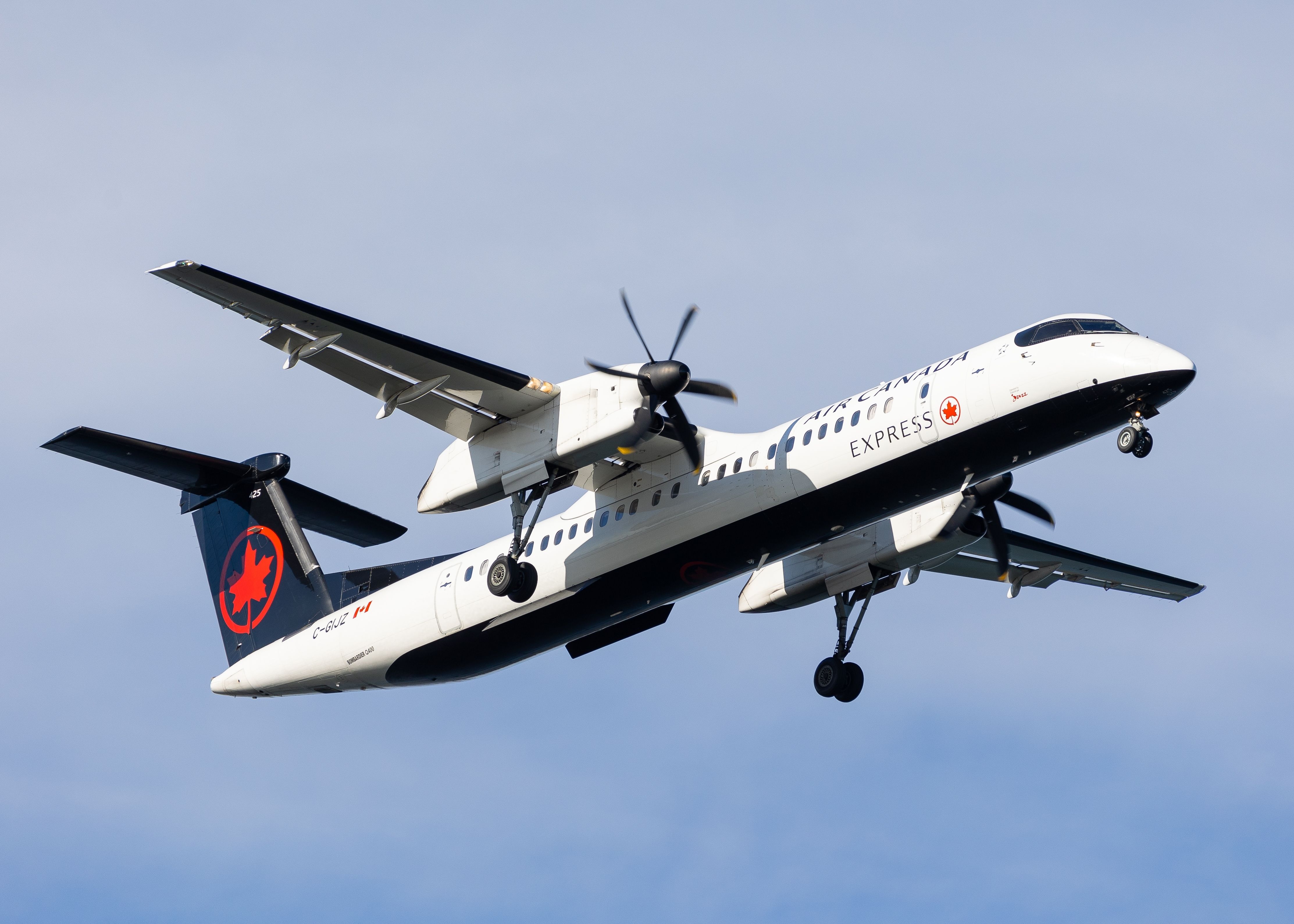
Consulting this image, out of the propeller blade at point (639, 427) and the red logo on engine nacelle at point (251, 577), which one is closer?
the propeller blade at point (639, 427)

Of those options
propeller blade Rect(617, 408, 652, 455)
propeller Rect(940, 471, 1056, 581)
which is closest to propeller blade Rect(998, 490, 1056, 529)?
propeller Rect(940, 471, 1056, 581)

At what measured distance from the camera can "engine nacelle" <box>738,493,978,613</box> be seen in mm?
21578

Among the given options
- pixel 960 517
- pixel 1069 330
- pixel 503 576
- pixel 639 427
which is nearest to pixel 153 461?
pixel 503 576

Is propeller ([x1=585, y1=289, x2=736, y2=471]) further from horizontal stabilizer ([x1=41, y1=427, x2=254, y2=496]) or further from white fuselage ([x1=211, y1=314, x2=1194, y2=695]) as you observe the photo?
horizontal stabilizer ([x1=41, y1=427, x2=254, y2=496])

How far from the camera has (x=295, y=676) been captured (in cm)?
2264

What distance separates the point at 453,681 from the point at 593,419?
5712 millimetres

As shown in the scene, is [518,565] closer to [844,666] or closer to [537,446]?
[537,446]

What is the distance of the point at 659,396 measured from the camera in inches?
728

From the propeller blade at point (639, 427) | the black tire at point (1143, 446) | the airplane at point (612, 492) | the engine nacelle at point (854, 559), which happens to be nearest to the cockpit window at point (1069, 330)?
the airplane at point (612, 492)

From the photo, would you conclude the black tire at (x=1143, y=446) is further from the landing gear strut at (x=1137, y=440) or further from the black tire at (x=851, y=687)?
the black tire at (x=851, y=687)

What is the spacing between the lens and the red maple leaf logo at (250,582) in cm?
2398

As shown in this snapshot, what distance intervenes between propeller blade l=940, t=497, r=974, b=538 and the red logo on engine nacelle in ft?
34.8

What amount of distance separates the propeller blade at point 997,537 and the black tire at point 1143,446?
152 inches

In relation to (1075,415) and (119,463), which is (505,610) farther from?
(1075,415)
